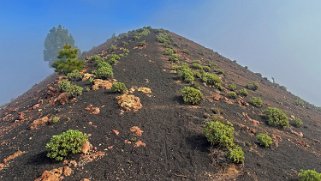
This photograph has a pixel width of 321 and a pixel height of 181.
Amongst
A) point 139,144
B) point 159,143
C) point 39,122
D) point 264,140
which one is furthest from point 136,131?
point 264,140

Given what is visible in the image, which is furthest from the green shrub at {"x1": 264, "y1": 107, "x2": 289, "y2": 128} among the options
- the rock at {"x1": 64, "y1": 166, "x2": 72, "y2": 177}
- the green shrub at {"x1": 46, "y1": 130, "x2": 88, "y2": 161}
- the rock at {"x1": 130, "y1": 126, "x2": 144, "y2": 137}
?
the rock at {"x1": 64, "y1": 166, "x2": 72, "y2": 177}

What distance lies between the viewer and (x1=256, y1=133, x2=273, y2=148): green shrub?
23.8m

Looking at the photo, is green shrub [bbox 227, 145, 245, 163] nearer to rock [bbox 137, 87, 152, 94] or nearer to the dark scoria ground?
the dark scoria ground

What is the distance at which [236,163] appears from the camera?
65.9ft

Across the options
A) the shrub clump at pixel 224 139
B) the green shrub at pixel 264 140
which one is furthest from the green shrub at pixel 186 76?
the shrub clump at pixel 224 139

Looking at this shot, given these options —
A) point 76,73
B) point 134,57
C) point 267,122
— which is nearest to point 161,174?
point 267,122

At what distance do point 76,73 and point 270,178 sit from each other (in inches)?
937

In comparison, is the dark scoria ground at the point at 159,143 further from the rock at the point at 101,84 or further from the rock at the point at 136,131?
the rock at the point at 101,84

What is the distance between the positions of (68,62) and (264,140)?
80.3ft

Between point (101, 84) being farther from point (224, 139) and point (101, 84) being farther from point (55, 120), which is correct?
point (224, 139)

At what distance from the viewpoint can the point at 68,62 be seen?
37844mm

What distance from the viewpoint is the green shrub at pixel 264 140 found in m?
23.8

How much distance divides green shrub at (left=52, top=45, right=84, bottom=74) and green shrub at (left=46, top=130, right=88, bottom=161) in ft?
64.2

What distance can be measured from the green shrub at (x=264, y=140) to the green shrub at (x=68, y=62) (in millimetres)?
22960
